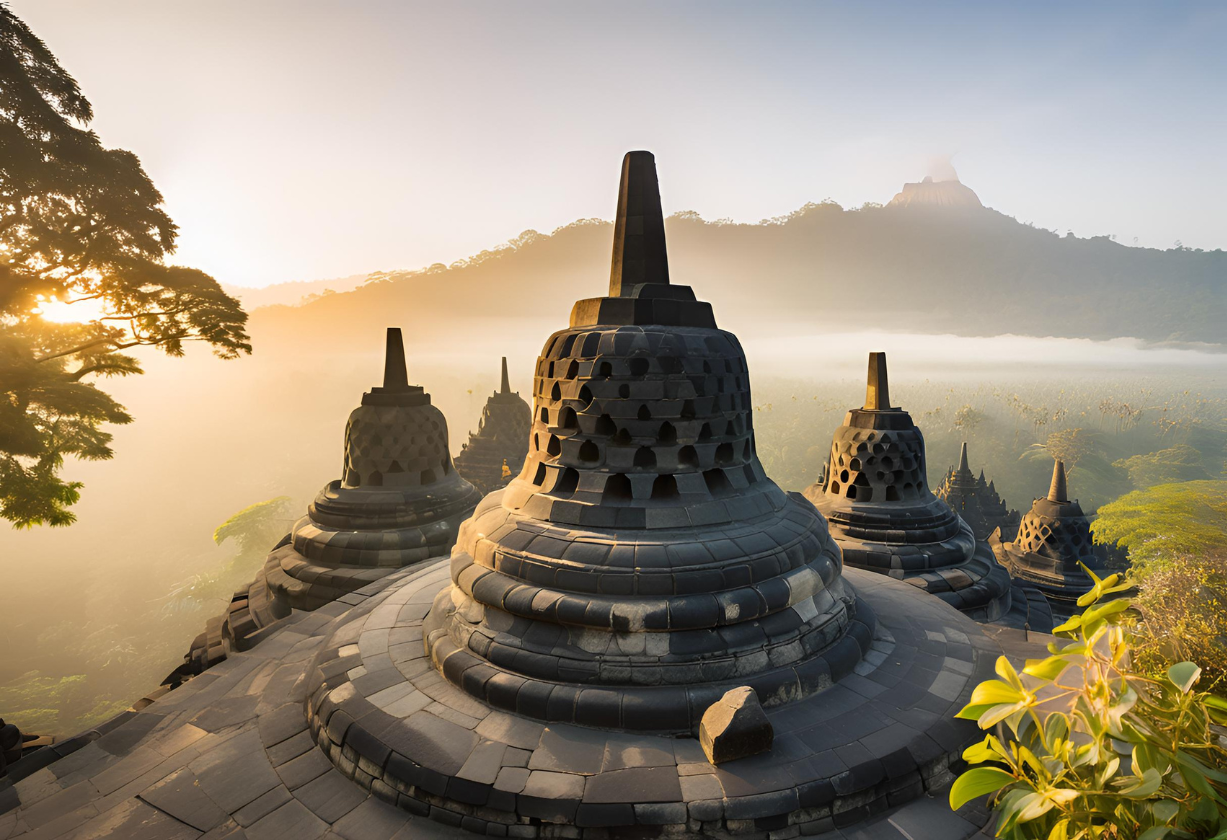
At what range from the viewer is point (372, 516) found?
12.0m

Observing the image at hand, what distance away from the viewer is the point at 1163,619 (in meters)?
4.59

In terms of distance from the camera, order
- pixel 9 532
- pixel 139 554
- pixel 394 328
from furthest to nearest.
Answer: pixel 139 554, pixel 9 532, pixel 394 328

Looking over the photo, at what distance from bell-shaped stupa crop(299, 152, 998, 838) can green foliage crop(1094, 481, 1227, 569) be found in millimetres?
17777

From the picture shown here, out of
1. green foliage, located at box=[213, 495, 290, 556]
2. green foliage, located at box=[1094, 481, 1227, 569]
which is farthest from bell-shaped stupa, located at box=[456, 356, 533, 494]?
green foliage, located at box=[213, 495, 290, 556]

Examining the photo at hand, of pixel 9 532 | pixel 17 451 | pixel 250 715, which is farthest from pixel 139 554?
pixel 250 715

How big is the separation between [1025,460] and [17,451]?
79.9 meters

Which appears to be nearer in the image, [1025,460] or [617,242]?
[617,242]

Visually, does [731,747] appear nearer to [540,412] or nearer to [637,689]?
[637,689]

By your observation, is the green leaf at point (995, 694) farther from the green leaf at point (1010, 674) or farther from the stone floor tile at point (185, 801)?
the stone floor tile at point (185, 801)

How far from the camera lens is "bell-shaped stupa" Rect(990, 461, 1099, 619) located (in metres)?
16.5

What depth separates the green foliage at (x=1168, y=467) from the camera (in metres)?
52.7

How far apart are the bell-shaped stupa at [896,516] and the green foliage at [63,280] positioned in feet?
46.1

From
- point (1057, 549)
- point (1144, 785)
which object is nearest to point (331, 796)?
point (1144, 785)

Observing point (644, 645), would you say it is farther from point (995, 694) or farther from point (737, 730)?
point (995, 694)
